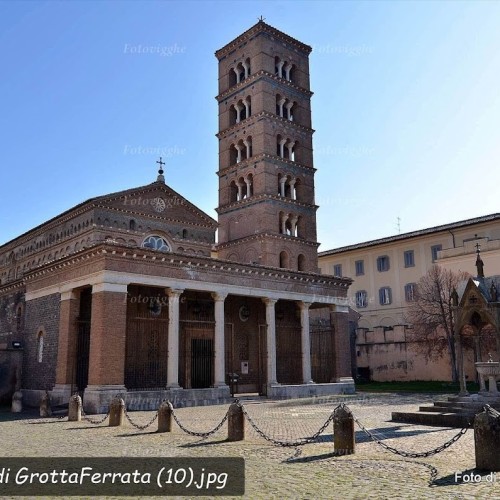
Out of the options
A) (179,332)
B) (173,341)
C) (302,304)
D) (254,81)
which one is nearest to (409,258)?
(254,81)

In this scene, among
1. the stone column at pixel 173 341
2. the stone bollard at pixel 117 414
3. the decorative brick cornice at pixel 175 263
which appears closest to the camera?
the stone bollard at pixel 117 414

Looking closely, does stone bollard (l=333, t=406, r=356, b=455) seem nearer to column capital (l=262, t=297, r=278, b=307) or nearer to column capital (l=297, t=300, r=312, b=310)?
column capital (l=262, t=297, r=278, b=307)

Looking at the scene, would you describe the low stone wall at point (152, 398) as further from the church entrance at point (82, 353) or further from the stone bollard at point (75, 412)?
the church entrance at point (82, 353)

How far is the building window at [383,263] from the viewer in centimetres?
4462

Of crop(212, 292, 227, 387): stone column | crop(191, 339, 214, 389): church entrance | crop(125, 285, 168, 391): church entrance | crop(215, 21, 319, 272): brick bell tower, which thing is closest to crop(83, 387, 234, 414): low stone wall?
crop(212, 292, 227, 387): stone column

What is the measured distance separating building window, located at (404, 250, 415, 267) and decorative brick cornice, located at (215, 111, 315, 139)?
1585 cm

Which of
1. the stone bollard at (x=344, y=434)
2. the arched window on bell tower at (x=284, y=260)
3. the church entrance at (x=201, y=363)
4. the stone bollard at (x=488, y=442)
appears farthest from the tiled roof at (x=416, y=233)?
the stone bollard at (x=488, y=442)

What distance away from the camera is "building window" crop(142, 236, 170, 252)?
2751cm

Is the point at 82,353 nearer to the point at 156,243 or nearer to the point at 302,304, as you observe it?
the point at 156,243

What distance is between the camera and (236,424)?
1081 cm

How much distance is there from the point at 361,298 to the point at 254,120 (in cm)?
2183

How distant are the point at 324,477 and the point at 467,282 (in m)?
9.20

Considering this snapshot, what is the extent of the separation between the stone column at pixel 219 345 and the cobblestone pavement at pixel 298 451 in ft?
15.7

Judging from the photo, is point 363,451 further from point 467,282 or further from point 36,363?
point 36,363
